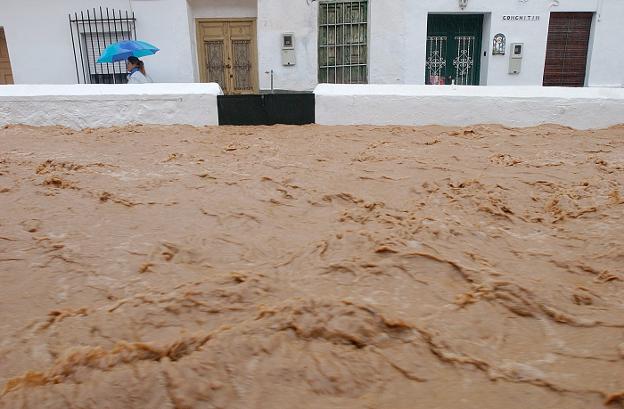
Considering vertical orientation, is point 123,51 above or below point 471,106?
above

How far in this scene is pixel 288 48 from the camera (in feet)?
28.8

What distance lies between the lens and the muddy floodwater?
1563 mm

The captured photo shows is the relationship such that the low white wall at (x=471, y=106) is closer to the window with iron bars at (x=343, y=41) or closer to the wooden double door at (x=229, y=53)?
the window with iron bars at (x=343, y=41)

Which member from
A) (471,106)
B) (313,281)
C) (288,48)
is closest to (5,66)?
(288,48)

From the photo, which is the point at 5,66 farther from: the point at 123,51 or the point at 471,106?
the point at 471,106

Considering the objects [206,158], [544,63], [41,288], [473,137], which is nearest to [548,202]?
[473,137]

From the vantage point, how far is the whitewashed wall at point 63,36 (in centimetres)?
859

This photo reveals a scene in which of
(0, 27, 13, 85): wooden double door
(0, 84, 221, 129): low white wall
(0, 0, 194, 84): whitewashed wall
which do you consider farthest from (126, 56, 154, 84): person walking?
(0, 27, 13, 85): wooden double door

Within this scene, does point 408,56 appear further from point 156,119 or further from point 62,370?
point 62,370

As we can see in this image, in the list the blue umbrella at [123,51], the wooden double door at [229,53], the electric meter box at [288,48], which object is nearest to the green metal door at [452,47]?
the electric meter box at [288,48]

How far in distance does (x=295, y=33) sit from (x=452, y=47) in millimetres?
2857

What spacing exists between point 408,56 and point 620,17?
378cm

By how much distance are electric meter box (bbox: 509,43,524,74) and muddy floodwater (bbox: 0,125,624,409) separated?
5.17 m

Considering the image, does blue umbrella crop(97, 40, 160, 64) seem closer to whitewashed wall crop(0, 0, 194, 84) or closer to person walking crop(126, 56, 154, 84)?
person walking crop(126, 56, 154, 84)
